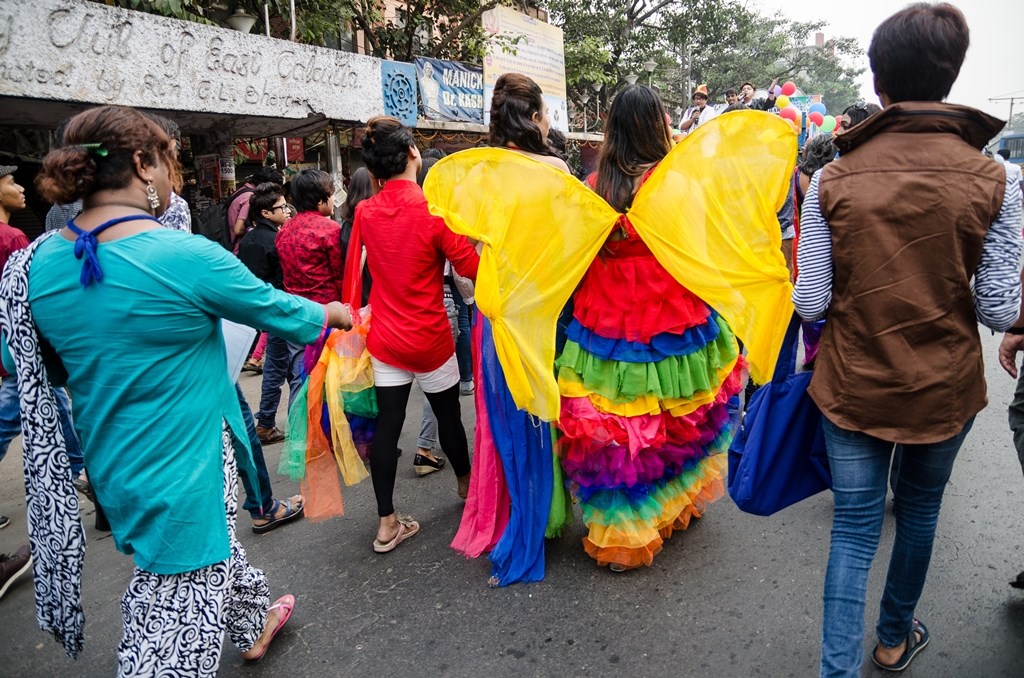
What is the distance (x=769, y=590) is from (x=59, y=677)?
2570mm

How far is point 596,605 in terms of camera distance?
254cm

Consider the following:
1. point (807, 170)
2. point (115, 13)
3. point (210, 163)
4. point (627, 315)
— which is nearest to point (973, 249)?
point (627, 315)

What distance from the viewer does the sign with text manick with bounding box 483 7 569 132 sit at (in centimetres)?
1174

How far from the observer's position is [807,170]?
13.7 ft

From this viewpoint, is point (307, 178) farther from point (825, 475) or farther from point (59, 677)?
point (825, 475)

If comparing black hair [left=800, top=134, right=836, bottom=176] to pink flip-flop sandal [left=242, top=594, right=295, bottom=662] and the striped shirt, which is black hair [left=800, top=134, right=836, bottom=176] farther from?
pink flip-flop sandal [left=242, top=594, right=295, bottom=662]

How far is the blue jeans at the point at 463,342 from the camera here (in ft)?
16.6

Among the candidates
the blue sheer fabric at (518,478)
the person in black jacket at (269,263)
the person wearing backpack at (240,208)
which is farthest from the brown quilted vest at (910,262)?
the person wearing backpack at (240,208)

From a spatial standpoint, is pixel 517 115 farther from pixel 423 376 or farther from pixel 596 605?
pixel 596 605

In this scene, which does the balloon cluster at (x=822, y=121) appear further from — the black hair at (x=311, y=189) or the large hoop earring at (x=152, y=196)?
the large hoop earring at (x=152, y=196)

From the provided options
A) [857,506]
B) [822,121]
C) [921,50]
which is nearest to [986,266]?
[921,50]

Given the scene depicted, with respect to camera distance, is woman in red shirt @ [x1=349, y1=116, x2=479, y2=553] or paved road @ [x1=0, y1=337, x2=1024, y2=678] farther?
woman in red shirt @ [x1=349, y1=116, x2=479, y2=553]

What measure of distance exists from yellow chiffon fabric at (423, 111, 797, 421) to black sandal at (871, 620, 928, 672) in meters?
0.93

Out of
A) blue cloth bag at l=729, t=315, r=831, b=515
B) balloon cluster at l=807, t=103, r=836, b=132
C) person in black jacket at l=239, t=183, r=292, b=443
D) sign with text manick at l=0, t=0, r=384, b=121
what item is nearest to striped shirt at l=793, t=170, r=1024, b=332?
blue cloth bag at l=729, t=315, r=831, b=515
